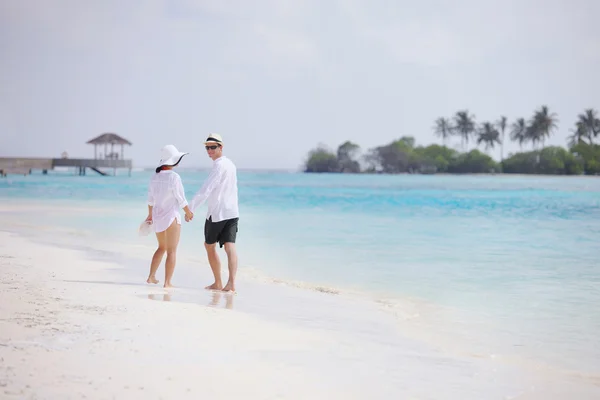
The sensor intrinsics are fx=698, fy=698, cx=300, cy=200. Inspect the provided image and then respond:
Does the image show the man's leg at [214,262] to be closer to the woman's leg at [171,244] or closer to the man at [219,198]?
the man at [219,198]

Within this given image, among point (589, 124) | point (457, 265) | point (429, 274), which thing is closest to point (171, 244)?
point (429, 274)

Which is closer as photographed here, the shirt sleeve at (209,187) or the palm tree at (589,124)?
the shirt sleeve at (209,187)

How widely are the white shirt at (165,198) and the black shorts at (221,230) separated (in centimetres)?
30

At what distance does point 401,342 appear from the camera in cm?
482

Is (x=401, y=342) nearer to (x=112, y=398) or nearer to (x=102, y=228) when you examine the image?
(x=112, y=398)

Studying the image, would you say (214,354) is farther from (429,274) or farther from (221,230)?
(429,274)

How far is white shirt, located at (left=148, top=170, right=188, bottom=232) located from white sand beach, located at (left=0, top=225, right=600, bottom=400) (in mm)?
614

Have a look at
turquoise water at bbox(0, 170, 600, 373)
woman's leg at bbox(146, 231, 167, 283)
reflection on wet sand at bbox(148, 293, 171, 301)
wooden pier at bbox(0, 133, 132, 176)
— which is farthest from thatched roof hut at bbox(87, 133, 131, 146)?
reflection on wet sand at bbox(148, 293, 171, 301)

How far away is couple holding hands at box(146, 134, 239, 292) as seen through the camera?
577 centimetres

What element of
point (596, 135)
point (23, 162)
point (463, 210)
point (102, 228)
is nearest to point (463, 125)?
point (596, 135)

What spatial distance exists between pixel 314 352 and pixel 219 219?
1948 mm

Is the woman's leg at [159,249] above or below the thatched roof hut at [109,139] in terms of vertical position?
below

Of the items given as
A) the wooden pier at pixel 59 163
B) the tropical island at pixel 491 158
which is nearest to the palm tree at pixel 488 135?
the tropical island at pixel 491 158

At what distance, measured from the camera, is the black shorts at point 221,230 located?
19.4ft
